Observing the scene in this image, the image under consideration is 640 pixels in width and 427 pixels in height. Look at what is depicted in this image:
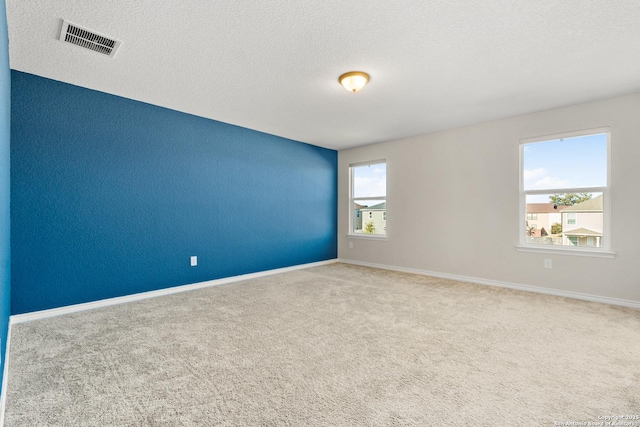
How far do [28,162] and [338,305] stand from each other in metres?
3.39

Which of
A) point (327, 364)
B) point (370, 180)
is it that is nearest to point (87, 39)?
point (327, 364)

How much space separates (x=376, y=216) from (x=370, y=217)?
16 centimetres

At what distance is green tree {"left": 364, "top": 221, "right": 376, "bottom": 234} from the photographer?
18.8 feet

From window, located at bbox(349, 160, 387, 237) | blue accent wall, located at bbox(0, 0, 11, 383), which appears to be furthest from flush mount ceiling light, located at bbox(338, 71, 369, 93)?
window, located at bbox(349, 160, 387, 237)

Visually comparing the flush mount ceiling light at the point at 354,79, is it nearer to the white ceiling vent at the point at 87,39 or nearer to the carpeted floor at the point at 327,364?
the white ceiling vent at the point at 87,39

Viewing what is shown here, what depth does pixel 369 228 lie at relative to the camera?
579cm

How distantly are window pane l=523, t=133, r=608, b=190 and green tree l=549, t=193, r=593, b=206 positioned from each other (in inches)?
4.5

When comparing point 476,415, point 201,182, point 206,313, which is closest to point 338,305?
point 206,313

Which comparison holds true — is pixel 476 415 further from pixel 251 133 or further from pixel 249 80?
pixel 251 133

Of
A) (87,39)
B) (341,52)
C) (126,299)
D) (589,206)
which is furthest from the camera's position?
(589,206)

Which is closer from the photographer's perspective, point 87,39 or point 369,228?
point 87,39

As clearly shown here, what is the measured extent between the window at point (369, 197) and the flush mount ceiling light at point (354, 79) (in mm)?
2733

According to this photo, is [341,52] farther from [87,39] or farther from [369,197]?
[369,197]

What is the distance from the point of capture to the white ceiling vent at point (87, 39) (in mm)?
2137
